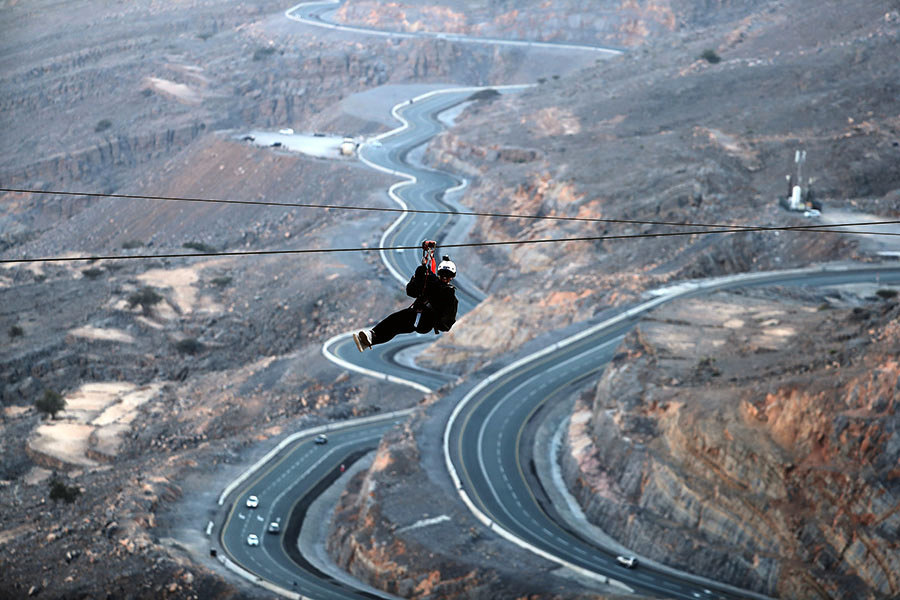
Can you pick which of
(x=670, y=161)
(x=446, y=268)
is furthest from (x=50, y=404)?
(x=446, y=268)

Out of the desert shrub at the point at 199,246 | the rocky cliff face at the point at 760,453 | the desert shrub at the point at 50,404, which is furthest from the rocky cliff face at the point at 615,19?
the rocky cliff face at the point at 760,453

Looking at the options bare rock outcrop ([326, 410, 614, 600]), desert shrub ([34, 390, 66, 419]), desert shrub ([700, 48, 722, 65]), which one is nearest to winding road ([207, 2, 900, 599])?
bare rock outcrop ([326, 410, 614, 600])

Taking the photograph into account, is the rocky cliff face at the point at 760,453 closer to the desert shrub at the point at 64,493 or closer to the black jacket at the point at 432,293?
the black jacket at the point at 432,293

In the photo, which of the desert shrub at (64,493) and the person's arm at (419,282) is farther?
the desert shrub at (64,493)

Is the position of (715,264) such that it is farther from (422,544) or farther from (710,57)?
(710,57)

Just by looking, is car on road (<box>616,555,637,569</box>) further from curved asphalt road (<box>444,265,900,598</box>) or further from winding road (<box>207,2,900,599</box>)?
curved asphalt road (<box>444,265,900,598</box>)

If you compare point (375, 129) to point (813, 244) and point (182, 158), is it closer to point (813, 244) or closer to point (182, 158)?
point (182, 158)
